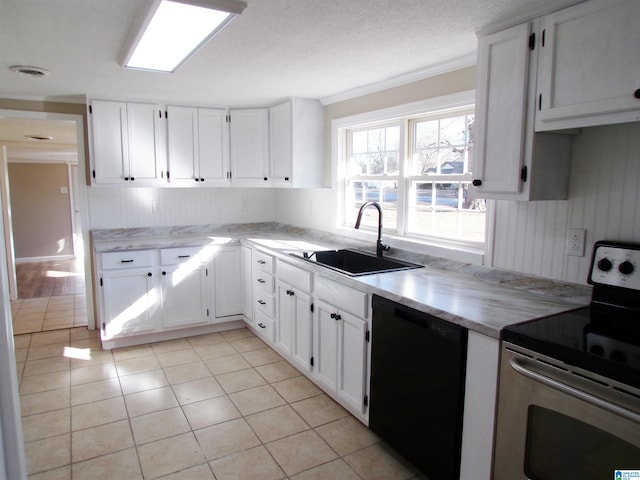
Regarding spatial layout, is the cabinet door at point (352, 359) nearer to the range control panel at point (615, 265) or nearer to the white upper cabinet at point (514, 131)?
the white upper cabinet at point (514, 131)

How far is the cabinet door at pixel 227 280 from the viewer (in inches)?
159

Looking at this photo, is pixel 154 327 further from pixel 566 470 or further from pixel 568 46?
pixel 568 46

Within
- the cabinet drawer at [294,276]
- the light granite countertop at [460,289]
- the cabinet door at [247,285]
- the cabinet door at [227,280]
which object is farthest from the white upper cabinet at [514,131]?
the cabinet door at [227,280]

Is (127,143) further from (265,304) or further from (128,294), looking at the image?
(265,304)

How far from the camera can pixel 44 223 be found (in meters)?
8.37

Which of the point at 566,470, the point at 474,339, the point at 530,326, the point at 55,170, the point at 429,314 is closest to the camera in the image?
the point at 566,470

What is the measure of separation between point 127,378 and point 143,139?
2032mm

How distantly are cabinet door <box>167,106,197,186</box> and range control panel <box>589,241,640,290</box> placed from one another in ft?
10.9

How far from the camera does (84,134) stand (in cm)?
392

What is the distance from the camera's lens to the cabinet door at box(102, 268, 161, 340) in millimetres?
3639

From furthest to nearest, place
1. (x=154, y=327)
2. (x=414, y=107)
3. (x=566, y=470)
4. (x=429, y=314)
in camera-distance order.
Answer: (x=154, y=327), (x=414, y=107), (x=429, y=314), (x=566, y=470)

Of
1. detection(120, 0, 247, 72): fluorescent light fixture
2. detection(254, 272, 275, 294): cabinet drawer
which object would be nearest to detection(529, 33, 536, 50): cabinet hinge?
detection(120, 0, 247, 72): fluorescent light fixture

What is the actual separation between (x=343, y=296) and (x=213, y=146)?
2288 millimetres

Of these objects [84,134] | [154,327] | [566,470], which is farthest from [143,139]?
[566,470]
